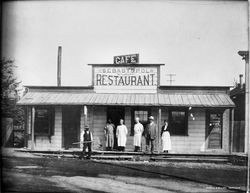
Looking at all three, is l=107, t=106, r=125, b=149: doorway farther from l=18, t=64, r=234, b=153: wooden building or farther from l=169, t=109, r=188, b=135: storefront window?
l=169, t=109, r=188, b=135: storefront window

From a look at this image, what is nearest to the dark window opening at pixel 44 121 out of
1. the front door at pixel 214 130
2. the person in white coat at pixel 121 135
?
the person in white coat at pixel 121 135

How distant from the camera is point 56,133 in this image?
18.6 m

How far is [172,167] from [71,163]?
13.1 ft

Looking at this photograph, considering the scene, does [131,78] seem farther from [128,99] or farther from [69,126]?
[69,126]

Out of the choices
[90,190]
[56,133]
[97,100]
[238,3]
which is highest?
[238,3]

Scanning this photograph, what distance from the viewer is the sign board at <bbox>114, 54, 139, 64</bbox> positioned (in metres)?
18.7

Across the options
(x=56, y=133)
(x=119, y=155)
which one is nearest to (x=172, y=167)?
(x=119, y=155)

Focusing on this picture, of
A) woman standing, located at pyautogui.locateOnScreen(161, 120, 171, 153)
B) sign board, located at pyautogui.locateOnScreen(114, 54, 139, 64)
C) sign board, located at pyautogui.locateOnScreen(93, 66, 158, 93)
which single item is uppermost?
sign board, located at pyautogui.locateOnScreen(114, 54, 139, 64)

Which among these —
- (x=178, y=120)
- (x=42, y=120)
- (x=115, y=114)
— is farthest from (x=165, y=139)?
(x=42, y=120)

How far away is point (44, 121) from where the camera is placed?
1880cm

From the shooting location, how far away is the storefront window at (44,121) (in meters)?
18.7

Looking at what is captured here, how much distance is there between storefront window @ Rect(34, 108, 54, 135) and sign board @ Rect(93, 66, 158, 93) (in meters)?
3.21

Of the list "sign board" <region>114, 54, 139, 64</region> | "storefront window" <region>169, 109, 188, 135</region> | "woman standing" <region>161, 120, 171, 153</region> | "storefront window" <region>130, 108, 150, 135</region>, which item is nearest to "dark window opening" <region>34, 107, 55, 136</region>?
"storefront window" <region>130, 108, 150, 135</region>

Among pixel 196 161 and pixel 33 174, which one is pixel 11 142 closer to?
pixel 33 174
